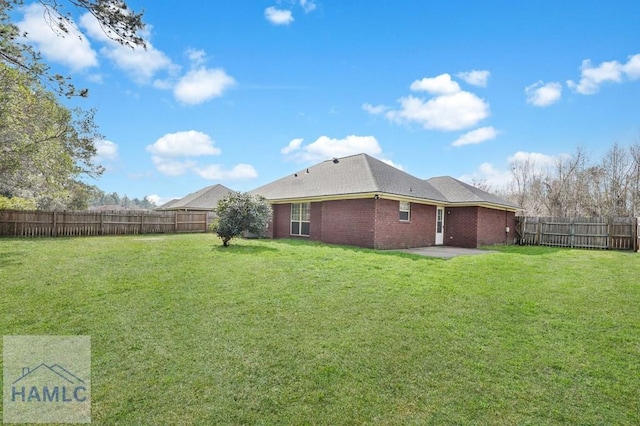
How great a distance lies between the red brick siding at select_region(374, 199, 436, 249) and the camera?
44.9 feet

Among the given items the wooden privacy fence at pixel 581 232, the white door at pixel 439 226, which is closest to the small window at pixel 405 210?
the white door at pixel 439 226

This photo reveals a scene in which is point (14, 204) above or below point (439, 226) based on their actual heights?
above

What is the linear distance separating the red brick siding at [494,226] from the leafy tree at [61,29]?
54.9 feet

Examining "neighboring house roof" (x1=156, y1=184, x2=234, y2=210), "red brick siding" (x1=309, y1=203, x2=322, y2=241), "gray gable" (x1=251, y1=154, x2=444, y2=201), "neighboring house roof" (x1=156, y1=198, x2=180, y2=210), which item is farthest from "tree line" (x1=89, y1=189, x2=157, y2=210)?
"red brick siding" (x1=309, y1=203, x2=322, y2=241)

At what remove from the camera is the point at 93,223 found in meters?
17.2

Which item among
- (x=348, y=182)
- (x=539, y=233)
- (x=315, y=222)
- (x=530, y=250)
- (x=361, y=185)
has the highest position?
(x=348, y=182)

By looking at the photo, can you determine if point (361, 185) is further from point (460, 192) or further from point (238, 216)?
point (460, 192)

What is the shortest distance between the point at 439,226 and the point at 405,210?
3514 millimetres

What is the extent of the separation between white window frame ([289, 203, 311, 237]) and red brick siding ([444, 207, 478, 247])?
774 cm

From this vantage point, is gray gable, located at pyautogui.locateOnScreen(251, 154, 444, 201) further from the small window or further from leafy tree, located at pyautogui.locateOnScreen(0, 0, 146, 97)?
leafy tree, located at pyautogui.locateOnScreen(0, 0, 146, 97)

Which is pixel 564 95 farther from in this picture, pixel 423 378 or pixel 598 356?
pixel 423 378

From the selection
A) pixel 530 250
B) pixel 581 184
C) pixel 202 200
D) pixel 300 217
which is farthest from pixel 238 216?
pixel 581 184

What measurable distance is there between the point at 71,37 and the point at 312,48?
8785mm

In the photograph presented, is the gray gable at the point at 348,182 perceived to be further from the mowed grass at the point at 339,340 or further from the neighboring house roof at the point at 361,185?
the mowed grass at the point at 339,340
